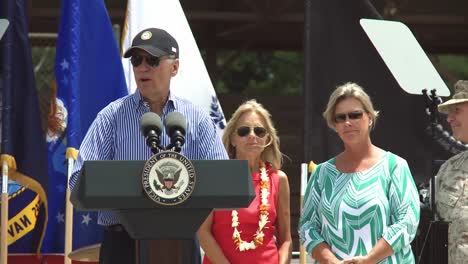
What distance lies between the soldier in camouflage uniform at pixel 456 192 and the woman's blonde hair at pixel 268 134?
0.88m

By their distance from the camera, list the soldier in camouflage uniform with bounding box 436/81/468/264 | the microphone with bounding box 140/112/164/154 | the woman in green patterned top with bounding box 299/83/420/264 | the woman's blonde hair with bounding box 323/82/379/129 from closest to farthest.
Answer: the microphone with bounding box 140/112/164/154, the woman in green patterned top with bounding box 299/83/420/264, the woman's blonde hair with bounding box 323/82/379/129, the soldier in camouflage uniform with bounding box 436/81/468/264

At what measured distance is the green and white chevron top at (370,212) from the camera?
16.5 ft

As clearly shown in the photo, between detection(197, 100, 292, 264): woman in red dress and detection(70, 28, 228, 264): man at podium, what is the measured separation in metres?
1.31

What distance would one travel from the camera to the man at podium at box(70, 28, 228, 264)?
427 cm

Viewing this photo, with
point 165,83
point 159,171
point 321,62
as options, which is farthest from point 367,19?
point 159,171

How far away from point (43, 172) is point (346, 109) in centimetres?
246

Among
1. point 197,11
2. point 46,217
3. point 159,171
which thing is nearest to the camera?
point 159,171

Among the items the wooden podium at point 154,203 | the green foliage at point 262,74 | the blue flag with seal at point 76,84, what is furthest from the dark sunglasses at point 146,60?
the green foliage at point 262,74

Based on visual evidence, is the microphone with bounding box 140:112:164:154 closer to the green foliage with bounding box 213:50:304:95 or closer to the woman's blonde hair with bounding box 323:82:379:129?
the woman's blonde hair with bounding box 323:82:379:129

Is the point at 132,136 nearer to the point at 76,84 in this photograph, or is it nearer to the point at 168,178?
the point at 168,178

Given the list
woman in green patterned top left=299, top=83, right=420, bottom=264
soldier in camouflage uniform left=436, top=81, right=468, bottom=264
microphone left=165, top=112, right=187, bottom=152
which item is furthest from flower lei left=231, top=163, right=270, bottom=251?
microphone left=165, top=112, right=187, bottom=152

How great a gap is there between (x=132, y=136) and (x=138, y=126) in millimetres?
52

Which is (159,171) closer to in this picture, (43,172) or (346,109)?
(346,109)

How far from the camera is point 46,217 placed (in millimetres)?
6832
